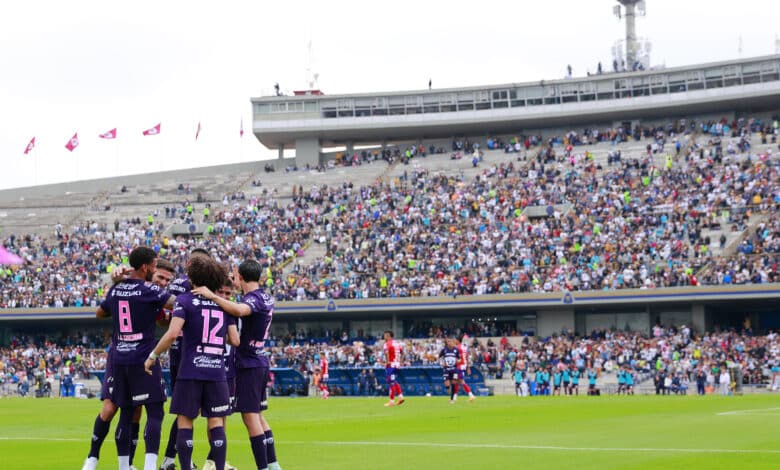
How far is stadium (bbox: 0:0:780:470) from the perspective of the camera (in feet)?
142

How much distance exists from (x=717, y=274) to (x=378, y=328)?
19728 millimetres

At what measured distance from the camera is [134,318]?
12.6m

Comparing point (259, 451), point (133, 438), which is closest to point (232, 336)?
point (259, 451)

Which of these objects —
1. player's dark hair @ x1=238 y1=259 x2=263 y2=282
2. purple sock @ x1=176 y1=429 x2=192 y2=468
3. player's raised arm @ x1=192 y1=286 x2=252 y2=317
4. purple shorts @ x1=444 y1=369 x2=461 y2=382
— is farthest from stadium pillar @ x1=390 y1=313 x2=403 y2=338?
purple sock @ x1=176 y1=429 x2=192 y2=468

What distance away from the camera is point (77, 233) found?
236 feet

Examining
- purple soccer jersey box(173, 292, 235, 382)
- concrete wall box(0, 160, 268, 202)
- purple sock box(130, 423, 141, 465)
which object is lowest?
purple sock box(130, 423, 141, 465)

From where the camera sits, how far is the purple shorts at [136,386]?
491 inches

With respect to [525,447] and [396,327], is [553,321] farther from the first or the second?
[525,447]

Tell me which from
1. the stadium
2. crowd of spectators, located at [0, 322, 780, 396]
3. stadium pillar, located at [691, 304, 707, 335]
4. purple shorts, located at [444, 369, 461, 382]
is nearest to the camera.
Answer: purple shorts, located at [444, 369, 461, 382]

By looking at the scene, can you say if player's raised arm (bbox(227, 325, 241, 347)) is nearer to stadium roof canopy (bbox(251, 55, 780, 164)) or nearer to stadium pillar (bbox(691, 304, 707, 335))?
stadium pillar (bbox(691, 304, 707, 335))

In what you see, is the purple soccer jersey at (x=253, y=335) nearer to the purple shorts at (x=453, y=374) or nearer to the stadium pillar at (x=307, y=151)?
the purple shorts at (x=453, y=374)

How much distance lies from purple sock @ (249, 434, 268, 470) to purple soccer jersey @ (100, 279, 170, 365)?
1.69 m

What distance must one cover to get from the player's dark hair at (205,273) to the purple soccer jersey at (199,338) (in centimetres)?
18

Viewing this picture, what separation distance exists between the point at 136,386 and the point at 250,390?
51.6 inches
